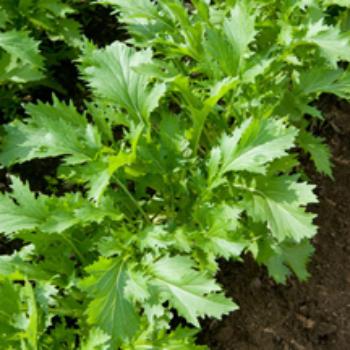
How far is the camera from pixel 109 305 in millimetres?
2350

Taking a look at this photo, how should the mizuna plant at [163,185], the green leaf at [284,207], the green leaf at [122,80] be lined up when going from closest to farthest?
the mizuna plant at [163,185] < the green leaf at [284,207] < the green leaf at [122,80]

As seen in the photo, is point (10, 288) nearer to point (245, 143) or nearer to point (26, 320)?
point (26, 320)

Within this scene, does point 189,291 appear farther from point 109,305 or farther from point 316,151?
point 316,151

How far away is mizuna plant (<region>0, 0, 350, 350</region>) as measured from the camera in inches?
93.8

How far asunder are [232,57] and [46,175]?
1.32 m

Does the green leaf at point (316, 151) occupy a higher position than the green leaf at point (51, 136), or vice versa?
the green leaf at point (51, 136)

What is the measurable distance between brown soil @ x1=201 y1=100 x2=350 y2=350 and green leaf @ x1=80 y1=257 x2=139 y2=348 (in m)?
0.77

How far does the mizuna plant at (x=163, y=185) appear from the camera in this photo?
238 cm

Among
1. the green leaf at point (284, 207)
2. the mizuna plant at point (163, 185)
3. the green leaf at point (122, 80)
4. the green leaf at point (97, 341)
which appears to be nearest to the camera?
the green leaf at point (97, 341)

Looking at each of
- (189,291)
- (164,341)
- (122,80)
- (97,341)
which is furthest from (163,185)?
(97,341)

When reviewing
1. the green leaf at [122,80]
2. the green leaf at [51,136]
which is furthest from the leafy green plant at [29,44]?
the green leaf at [122,80]

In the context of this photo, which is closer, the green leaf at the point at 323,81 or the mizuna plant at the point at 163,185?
the mizuna plant at the point at 163,185

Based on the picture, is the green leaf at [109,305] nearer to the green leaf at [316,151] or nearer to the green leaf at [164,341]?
the green leaf at [164,341]

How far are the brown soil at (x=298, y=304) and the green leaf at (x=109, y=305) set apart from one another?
0.77 m
